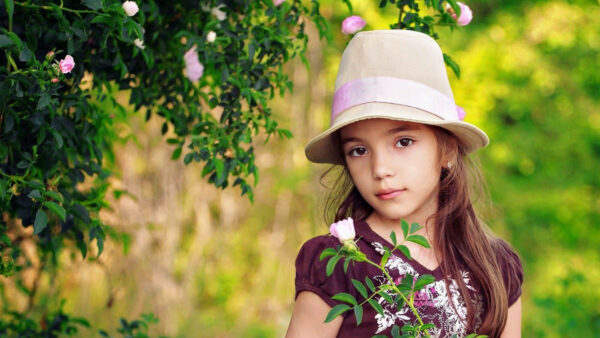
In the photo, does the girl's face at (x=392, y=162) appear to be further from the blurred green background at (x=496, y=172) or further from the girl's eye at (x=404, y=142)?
the blurred green background at (x=496, y=172)

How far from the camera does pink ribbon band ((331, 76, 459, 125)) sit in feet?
6.34

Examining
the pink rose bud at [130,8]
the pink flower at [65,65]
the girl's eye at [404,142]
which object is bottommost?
the pink flower at [65,65]

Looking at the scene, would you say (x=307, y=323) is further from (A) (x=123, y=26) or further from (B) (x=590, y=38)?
(B) (x=590, y=38)

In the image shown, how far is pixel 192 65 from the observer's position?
7.80 ft

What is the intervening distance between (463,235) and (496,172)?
6.28 metres

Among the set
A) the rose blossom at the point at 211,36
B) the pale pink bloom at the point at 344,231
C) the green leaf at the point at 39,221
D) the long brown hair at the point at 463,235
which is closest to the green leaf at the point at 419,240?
the pale pink bloom at the point at 344,231

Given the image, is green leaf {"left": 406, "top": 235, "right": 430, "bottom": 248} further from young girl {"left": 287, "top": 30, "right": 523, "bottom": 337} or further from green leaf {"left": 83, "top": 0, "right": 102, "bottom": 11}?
green leaf {"left": 83, "top": 0, "right": 102, "bottom": 11}

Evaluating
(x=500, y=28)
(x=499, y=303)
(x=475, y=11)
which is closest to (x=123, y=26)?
(x=499, y=303)

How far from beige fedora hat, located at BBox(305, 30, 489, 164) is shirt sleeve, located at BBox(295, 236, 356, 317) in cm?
30

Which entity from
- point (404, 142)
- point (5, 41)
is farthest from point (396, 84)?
point (5, 41)

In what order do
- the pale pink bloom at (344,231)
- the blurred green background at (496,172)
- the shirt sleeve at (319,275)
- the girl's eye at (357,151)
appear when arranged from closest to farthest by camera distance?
the pale pink bloom at (344,231) < the shirt sleeve at (319,275) < the girl's eye at (357,151) < the blurred green background at (496,172)

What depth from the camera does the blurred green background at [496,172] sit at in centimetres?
730

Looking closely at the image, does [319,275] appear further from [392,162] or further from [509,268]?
[509,268]

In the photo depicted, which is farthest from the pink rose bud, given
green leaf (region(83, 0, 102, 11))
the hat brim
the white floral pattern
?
the white floral pattern
